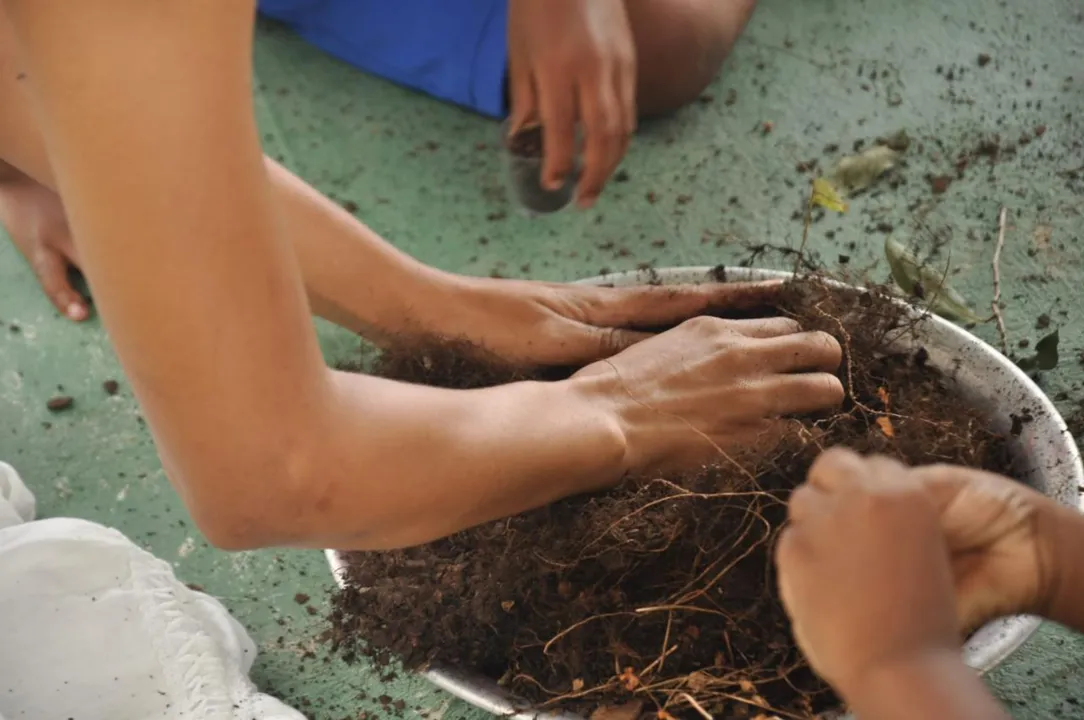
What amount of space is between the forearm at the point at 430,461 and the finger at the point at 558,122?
259 mm

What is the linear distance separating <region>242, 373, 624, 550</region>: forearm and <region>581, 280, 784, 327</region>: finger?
0.18 metres

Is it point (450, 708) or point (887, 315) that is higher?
point (887, 315)

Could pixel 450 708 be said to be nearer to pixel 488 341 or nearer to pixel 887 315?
pixel 488 341

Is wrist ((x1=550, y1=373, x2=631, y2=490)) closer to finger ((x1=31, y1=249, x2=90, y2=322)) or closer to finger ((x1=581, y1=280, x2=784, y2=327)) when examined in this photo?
finger ((x1=581, y1=280, x2=784, y2=327))

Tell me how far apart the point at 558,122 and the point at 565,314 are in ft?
0.63

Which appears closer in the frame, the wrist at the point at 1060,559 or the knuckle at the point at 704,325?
the wrist at the point at 1060,559

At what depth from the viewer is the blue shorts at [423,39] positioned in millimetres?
1369

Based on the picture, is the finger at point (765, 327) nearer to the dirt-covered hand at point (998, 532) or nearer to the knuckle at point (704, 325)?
the knuckle at point (704, 325)

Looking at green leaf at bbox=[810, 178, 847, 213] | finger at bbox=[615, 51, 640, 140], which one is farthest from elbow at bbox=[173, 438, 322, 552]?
green leaf at bbox=[810, 178, 847, 213]

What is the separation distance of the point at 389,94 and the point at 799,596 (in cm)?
123

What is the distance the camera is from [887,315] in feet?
2.99

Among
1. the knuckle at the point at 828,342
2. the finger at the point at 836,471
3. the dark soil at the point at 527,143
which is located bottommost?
Answer: the knuckle at the point at 828,342

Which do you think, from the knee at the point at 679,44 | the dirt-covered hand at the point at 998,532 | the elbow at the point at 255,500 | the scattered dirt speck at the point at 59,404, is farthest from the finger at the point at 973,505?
the scattered dirt speck at the point at 59,404

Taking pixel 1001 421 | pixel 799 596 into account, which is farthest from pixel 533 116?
pixel 799 596
